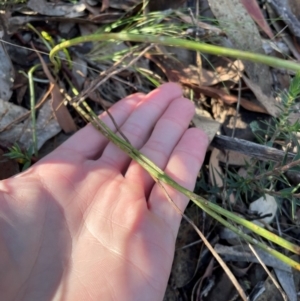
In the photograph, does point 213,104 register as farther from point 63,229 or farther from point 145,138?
point 63,229

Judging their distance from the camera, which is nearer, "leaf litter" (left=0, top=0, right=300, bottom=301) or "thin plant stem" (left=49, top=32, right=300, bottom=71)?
"thin plant stem" (left=49, top=32, right=300, bottom=71)

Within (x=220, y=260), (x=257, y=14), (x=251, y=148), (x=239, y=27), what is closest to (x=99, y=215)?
(x=220, y=260)

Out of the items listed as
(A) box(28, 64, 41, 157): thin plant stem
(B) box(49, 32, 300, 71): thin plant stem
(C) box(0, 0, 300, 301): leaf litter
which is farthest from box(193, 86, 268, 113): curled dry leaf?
(B) box(49, 32, 300, 71): thin plant stem

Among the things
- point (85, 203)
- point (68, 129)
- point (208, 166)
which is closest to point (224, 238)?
point (208, 166)

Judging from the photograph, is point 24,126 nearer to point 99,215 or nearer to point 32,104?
point 32,104

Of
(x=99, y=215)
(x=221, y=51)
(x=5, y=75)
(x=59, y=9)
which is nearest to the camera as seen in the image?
(x=221, y=51)

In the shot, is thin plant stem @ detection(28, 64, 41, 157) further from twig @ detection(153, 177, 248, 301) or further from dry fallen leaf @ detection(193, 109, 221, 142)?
dry fallen leaf @ detection(193, 109, 221, 142)
